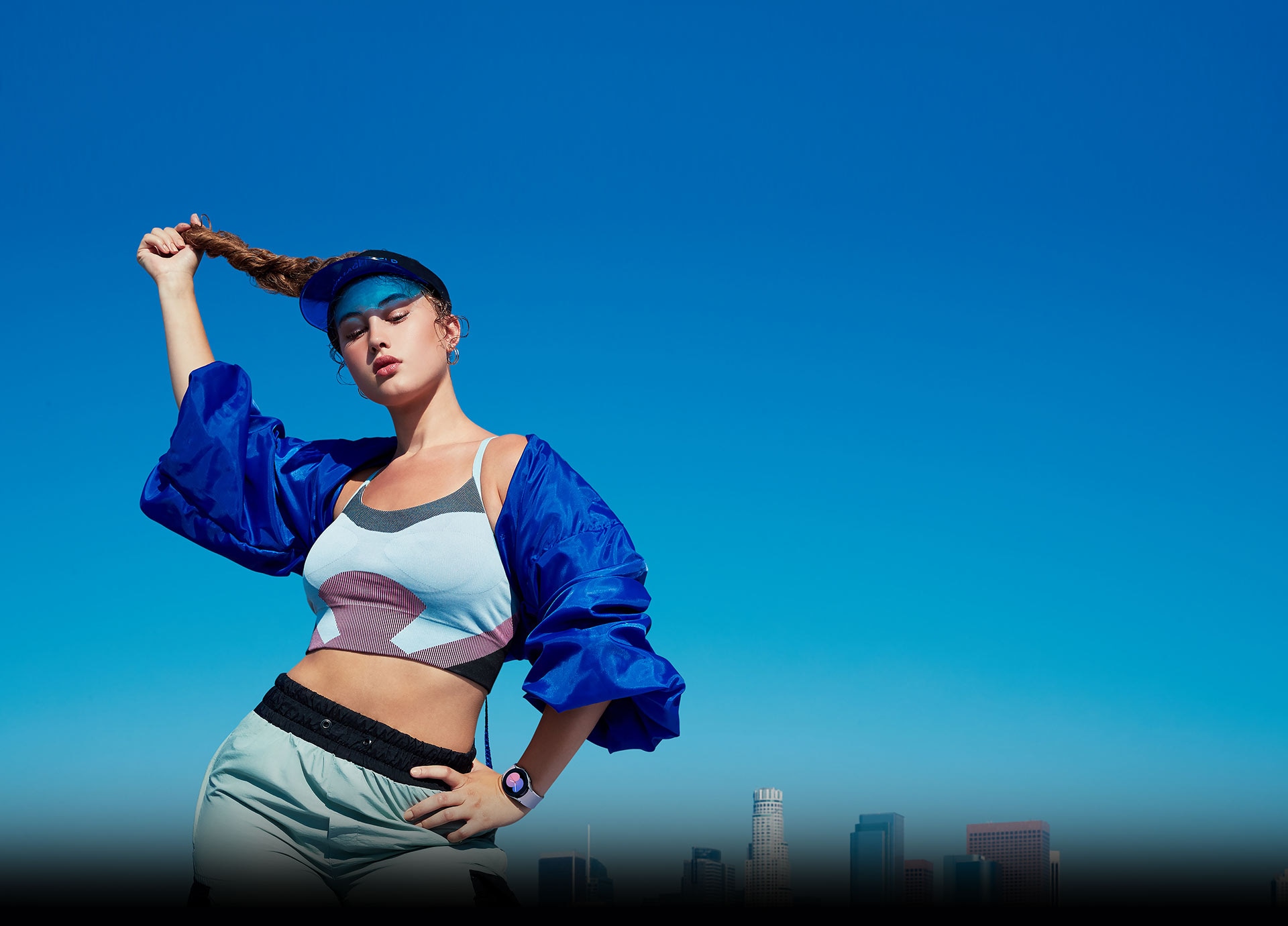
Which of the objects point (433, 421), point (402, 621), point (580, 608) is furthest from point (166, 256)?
point (580, 608)

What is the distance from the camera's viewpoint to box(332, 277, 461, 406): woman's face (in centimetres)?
300

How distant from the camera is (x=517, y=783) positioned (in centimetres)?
259

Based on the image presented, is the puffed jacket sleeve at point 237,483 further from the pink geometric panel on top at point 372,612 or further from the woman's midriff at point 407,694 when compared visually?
the woman's midriff at point 407,694

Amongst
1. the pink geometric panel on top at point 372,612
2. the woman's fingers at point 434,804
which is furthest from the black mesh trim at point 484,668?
the woman's fingers at point 434,804

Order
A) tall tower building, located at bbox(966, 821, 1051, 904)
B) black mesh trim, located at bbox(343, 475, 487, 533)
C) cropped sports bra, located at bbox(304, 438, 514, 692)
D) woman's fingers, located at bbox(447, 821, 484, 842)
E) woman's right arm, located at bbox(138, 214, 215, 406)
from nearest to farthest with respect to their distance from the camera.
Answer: woman's fingers, located at bbox(447, 821, 484, 842) < cropped sports bra, located at bbox(304, 438, 514, 692) < black mesh trim, located at bbox(343, 475, 487, 533) < woman's right arm, located at bbox(138, 214, 215, 406) < tall tower building, located at bbox(966, 821, 1051, 904)

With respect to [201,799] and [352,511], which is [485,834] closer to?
[201,799]

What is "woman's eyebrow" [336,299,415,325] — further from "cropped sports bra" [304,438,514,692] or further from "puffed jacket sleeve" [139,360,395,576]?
"cropped sports bra" [304,438,514,692]

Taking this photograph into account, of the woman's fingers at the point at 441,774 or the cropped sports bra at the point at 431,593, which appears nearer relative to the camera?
the woman's fingers at the point at 441,774

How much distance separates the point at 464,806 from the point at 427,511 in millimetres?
738

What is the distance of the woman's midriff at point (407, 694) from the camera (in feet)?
8.60

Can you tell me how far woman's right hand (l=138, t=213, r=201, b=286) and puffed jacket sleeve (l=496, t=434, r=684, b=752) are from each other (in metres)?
1.26

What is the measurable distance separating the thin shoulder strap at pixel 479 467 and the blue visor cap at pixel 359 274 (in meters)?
0.52

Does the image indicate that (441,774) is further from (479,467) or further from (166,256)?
(166,256)

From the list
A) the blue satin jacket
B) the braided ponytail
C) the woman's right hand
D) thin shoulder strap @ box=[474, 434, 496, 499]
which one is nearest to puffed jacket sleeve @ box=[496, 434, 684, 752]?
the blue satin jacket
